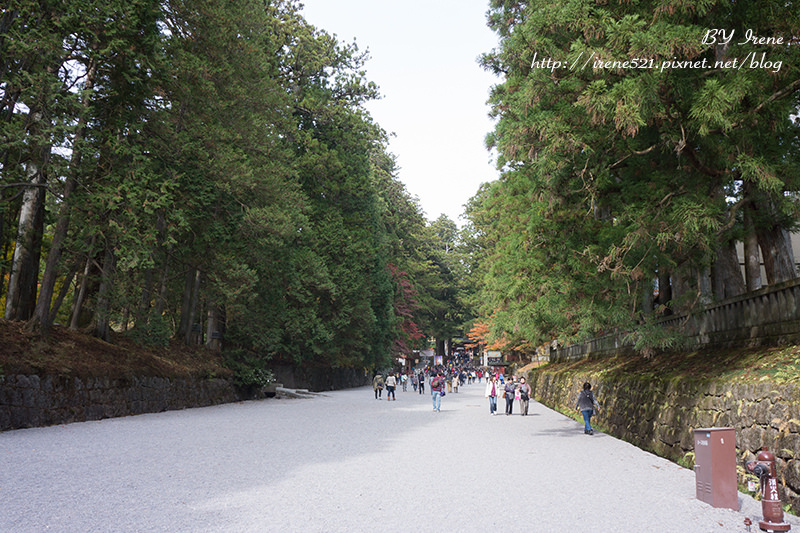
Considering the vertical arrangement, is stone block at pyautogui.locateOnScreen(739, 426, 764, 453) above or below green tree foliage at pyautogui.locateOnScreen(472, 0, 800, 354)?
below

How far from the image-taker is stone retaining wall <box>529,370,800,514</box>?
7.18m

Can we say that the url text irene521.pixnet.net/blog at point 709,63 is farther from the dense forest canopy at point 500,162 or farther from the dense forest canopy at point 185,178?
the dense forest canopy at point 185,178

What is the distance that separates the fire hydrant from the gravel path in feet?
1.06

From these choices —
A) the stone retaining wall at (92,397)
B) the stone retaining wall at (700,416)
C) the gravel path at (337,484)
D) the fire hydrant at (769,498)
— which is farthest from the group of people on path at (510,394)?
the fire hydrant at (769,498)

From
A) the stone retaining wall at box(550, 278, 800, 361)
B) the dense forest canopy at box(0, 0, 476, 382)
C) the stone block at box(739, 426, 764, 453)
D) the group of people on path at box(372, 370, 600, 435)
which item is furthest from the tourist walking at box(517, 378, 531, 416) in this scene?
the stone block at box(739, 426, 764, 453)

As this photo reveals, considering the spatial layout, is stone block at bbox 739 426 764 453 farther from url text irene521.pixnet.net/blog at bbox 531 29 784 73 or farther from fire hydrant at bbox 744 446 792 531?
url text irene521.pixnet.net/blog at bbox 531 29 784 73

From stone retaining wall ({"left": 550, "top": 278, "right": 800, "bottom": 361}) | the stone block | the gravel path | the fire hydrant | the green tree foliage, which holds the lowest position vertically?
the gravel path

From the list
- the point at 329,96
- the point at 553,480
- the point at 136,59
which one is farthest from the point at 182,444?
the point at 329,96

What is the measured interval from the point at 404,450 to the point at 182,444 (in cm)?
433

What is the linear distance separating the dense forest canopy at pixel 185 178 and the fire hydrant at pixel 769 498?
13759mm

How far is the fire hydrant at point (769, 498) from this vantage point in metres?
5.83

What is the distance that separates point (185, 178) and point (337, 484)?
14.7 meters

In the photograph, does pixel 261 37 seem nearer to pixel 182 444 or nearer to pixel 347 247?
pixel 347 247

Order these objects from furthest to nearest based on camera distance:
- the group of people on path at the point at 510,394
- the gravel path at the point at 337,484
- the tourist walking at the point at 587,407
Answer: the group of people on path at the point at 510,394
the tourist walking at the point at 587,407
the gravel path at the point at 337,484
